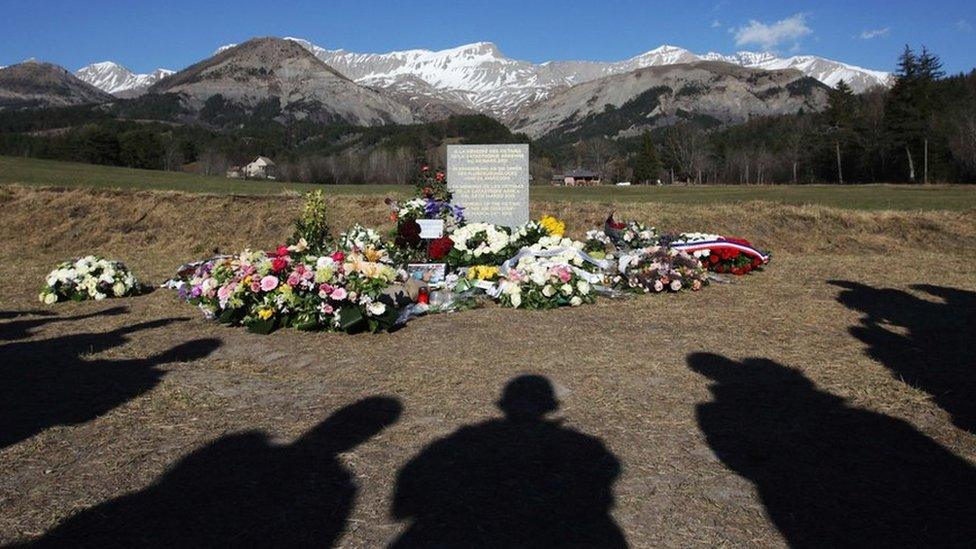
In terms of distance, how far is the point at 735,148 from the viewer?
464ft

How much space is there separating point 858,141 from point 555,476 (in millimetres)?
88051

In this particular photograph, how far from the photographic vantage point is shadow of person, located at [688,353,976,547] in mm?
3604

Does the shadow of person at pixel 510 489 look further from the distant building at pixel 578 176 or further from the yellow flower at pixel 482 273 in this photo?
the distant building at pixel 578 176

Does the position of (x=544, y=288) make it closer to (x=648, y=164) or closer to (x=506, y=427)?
(x=506, y=427)

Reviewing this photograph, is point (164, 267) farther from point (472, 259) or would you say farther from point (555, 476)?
point (555, 476)

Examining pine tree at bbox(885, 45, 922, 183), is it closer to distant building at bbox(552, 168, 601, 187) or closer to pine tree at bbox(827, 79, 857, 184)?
pine tree at bbox(827, 79, 857, 184)

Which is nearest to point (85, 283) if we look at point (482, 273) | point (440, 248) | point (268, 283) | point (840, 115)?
point (268, 283)

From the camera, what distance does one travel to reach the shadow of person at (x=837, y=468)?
3.60 metres

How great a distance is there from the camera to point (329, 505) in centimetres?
385

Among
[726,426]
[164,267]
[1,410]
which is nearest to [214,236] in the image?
[164,267]

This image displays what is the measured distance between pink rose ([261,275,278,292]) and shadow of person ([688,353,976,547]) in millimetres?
5393

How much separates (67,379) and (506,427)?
4241 millimetres

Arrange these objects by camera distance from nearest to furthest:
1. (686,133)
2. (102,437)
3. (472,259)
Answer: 1. (102,437)
2. (472,259)
3. (686,133)

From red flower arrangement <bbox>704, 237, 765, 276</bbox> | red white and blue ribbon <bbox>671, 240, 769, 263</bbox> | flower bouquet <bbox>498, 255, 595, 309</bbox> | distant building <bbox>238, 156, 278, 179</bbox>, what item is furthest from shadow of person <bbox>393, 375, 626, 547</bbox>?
distant building <bbox>238, 156, 278, 179</bbox>
